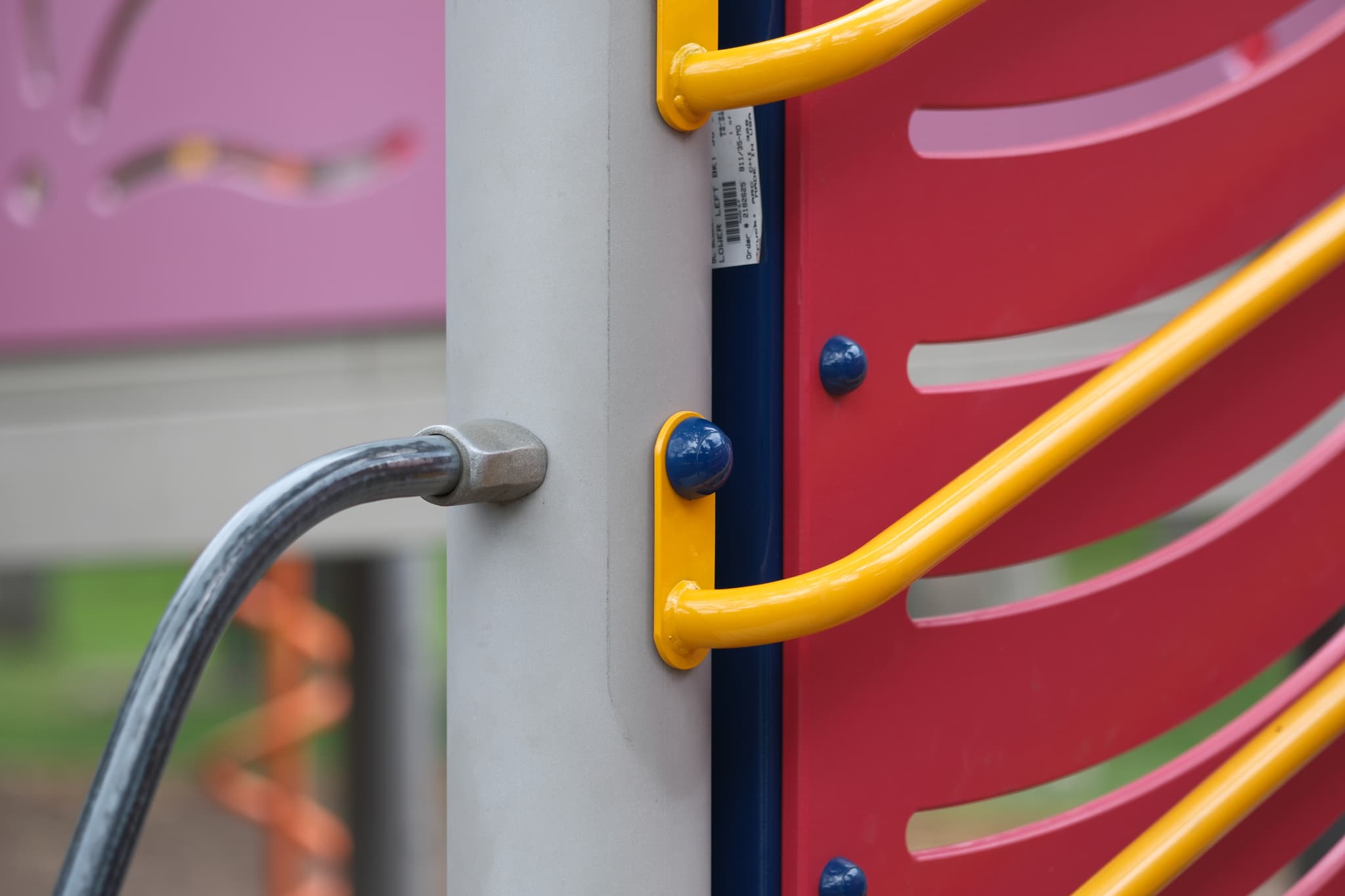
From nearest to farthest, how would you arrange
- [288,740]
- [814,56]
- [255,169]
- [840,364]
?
1. [814,56]
2. [840,364]
3. [255,169]
4. [288,740]

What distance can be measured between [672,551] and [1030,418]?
0.73 ft

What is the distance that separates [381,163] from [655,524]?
1.65 metres

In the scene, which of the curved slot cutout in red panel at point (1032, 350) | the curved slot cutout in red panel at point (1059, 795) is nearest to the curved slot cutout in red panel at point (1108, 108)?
the curved slot cutout in red panel at point (1032, 350)

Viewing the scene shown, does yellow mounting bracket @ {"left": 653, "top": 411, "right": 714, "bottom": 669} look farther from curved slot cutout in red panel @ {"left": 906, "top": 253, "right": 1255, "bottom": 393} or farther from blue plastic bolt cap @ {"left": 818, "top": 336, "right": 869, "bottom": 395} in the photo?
curved slot cutout in red panel @ {"left": 906, "top": 253, "right": 1255, "bottom": 393}

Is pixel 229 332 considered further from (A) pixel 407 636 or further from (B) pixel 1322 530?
(B) pixel 1322 530

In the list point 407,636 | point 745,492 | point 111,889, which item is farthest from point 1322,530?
point 407,636

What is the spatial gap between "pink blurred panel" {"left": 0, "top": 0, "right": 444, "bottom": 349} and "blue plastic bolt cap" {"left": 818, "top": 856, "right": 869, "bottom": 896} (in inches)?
59.7

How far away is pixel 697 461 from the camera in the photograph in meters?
0.51

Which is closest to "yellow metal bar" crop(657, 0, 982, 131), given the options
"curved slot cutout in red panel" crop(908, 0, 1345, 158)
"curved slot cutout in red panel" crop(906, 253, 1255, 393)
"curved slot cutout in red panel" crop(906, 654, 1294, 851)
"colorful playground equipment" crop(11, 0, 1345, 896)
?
"colorful playground equipment" crop(11, 0, 1345, 896)

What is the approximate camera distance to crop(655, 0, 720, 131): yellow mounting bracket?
510 millimetres

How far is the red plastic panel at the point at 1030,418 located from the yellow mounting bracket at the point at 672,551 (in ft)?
0.19

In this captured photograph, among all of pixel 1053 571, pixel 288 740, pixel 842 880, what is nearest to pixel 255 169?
pixel 842 880

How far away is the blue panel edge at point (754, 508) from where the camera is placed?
558 mm

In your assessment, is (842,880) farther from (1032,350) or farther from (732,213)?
Result: (1032,350)
